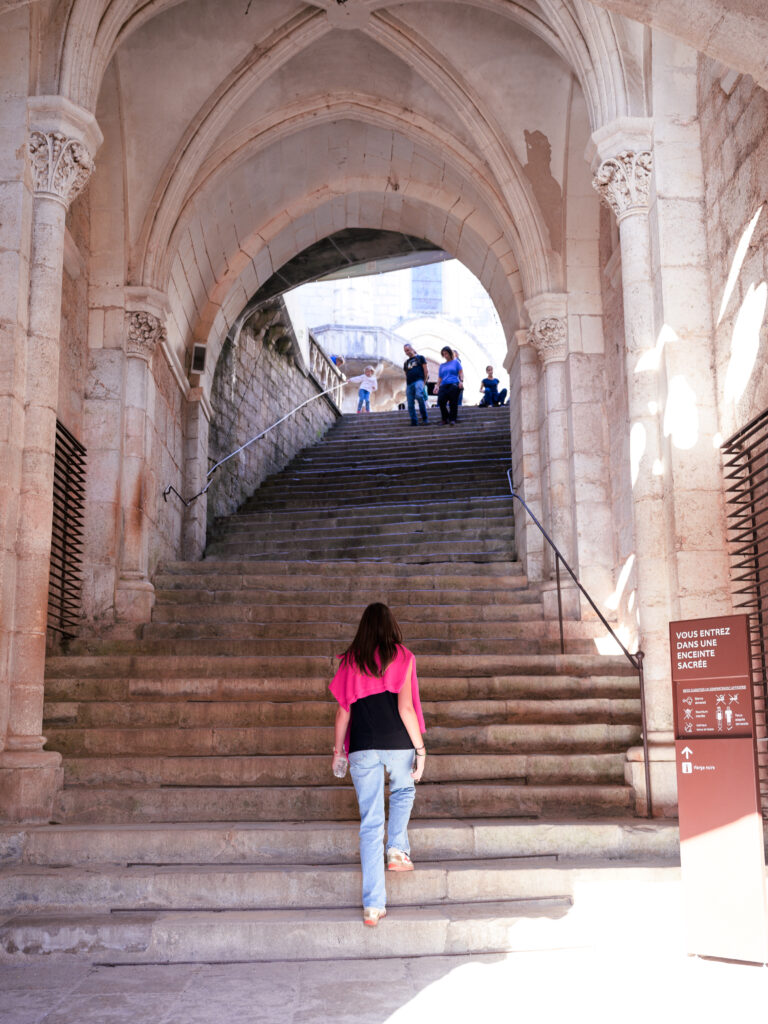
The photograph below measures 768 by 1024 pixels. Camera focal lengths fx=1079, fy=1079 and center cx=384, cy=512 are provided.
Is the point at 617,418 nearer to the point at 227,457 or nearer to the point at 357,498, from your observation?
A: the point at 357,498

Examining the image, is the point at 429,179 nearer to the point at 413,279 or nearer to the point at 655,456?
the point at 655,456

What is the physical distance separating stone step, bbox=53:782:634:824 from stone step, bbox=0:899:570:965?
135 cm

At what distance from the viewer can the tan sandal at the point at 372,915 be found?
451cm

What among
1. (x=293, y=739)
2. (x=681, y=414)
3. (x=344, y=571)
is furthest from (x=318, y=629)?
(x=681, y=414)

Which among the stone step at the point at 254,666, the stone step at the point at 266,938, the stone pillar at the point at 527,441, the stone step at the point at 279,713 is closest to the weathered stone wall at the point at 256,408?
the stone pillar at the point at 527,441

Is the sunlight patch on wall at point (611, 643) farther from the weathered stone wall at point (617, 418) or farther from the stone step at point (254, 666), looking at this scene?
the stone step at point (254, 666)

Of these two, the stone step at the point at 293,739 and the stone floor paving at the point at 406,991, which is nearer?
the stone floor paving at the point at 406,991

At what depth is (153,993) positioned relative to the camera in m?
3.96

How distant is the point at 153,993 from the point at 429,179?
9.27 meters

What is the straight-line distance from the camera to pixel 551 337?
32.1ft

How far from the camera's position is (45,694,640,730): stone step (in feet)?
22.7

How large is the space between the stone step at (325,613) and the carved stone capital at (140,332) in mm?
2246

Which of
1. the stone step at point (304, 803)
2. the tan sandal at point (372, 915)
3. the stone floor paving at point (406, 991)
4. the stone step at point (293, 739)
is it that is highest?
the stone step at point (293, 739)

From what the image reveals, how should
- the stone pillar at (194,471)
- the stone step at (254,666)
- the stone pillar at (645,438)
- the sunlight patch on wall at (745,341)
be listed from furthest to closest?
the stone pillar at (194,471) → the stone step at (254,666) → the stone pillar at (645,438) → the sunlight patch on wall at (745,341)
